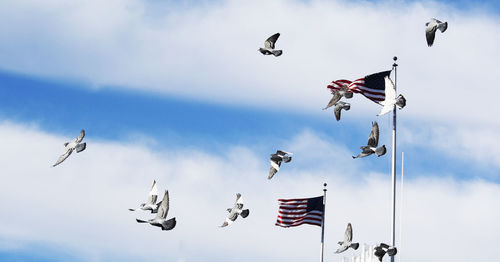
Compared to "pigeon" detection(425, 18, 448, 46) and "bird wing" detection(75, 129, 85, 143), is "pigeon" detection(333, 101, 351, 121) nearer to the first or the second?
"pigeon" detection(425, 18, 448, 46)

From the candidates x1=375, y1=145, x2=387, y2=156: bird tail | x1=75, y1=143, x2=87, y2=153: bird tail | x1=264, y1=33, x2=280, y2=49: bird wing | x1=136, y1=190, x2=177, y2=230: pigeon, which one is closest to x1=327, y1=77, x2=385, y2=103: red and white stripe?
x1=375, y1=145, x2=387, y2=156: bird tail

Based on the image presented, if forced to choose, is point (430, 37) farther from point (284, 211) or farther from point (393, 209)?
point (284, 211)

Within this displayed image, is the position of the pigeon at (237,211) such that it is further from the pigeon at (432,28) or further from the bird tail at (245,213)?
the pigeon at (432,28)

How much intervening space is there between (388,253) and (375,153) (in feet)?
13.3

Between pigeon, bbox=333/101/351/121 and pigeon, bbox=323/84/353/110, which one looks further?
pigeon, bbox=333/101/351/121

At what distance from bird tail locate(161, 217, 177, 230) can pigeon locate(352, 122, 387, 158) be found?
698 cm

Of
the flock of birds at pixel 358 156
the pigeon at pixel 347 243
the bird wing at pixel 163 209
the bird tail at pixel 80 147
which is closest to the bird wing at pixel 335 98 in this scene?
the flock of birds at pixel 358 156

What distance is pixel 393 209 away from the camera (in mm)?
36938

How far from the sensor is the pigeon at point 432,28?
3641cm

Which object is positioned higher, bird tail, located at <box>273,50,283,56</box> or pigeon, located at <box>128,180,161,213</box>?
bird tail, located at <box>273,50,283,56</box>

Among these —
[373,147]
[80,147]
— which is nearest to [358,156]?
[373,147]

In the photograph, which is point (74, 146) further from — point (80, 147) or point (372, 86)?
point (372, 86)

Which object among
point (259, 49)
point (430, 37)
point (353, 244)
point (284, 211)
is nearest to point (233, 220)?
point (284, 211)

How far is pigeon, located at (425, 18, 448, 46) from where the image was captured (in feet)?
119
